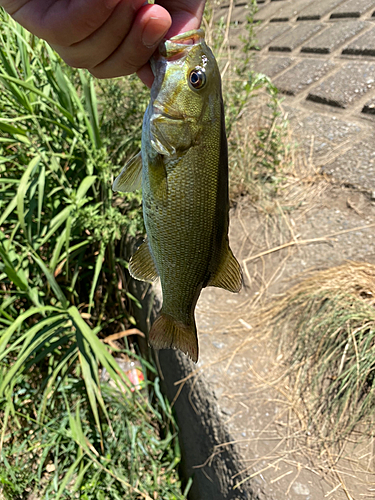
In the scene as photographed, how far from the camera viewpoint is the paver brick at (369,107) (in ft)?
10.3

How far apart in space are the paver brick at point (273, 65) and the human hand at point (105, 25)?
332 centimetres

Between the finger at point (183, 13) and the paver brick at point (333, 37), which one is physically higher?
the paver brick at point (333, 37)

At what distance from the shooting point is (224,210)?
1.05 meters

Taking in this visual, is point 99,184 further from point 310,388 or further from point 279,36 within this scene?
point 279,36

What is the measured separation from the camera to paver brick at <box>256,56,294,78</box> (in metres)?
4.04

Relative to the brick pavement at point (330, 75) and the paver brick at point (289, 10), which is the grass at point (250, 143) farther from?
the paver brick at point (289, 10)

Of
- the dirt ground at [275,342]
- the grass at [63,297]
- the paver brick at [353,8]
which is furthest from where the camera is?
the paver brick at [353,8]

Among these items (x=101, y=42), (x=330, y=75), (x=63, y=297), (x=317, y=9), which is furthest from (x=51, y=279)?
(x=317, y=9)

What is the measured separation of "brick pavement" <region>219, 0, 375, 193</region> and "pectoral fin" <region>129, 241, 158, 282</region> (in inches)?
84.4

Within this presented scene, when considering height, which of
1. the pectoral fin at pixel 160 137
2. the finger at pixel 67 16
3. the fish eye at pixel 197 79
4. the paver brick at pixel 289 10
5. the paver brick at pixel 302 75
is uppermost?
the paver brick at pixel 289 10

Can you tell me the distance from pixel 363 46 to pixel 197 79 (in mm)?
3346

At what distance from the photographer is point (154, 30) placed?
0.94 metres

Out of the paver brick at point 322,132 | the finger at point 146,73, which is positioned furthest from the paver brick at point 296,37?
the finger at point 146,73

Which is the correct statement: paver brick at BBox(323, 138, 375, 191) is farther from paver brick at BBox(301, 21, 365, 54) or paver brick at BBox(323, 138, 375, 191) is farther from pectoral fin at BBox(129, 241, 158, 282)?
pectoral fin at BBox(129, 241, 158, 282)
